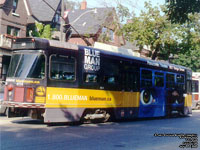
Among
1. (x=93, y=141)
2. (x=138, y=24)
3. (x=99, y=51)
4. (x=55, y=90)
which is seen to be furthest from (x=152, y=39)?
(x=93, y=141)

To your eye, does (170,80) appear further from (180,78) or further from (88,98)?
(88,98)

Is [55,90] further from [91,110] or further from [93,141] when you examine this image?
[93,141]

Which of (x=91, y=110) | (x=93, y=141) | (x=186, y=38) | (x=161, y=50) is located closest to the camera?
(x=93, y=141)

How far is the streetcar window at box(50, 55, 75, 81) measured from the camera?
1180 centimetres

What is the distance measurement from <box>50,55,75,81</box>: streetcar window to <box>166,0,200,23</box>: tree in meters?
4.63

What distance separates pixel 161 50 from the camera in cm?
3222

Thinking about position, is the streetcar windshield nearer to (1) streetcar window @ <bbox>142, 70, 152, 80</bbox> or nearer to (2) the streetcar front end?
(2) the streetcar front end

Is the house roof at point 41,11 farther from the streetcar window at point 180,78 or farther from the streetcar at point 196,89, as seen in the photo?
the streetcar window at point 180,78

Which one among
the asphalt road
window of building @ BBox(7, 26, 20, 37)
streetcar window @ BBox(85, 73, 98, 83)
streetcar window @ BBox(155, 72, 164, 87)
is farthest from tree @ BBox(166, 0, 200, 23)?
window of building @ BBox(7, 26, 20, 37)

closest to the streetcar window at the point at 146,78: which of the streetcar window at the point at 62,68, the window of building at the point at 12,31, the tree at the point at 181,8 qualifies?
the tree at the point at 181,8

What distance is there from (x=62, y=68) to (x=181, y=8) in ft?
17.8

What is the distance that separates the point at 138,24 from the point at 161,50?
3982mm

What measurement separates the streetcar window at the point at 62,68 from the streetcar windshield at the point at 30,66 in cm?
40

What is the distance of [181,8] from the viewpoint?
41.2ft
